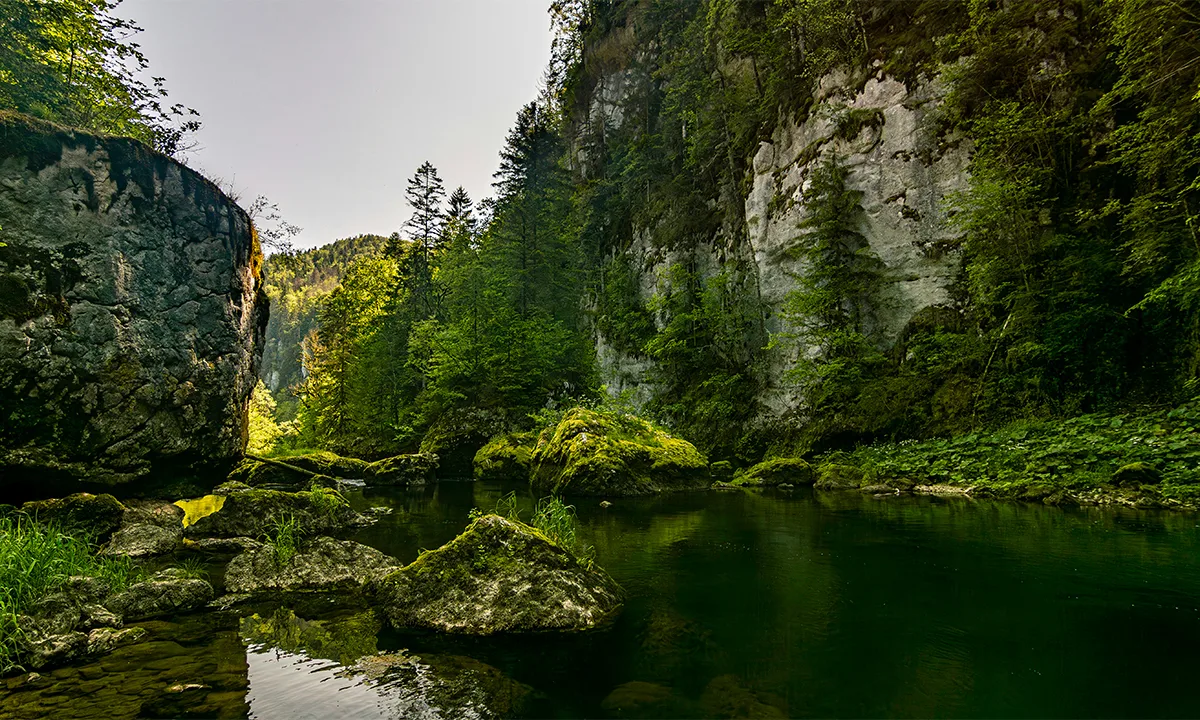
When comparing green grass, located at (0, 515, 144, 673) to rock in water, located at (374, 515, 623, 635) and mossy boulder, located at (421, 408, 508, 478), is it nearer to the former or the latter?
rock in water, located at (374, 515, 623, 635)

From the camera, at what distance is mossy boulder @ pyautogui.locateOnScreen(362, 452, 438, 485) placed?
78.0 ft

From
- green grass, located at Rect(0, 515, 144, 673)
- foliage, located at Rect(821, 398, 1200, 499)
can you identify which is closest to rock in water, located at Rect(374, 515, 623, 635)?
green grass, located at Rect(0, 515, 144, 673)

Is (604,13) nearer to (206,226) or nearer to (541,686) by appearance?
(206,226)

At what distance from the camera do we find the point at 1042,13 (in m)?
18.4

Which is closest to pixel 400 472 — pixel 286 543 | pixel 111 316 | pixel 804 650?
pixel 111 316

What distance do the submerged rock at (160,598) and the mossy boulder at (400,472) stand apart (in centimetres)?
1750

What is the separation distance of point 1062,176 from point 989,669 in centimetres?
1920

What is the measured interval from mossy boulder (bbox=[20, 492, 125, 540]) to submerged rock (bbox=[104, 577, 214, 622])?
450 cm

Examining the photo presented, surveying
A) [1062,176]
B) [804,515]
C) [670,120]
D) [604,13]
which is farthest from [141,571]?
[604,13]

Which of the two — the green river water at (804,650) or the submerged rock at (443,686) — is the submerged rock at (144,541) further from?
the submerged rock at (443,686)

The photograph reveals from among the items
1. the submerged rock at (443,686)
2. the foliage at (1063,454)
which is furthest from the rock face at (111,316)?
the foliage at (1063,454)

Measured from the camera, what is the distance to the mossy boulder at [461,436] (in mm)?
28781

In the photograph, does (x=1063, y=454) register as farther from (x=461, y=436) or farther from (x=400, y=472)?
(x=461, y=436)

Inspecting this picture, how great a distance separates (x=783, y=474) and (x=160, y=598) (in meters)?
17.4
